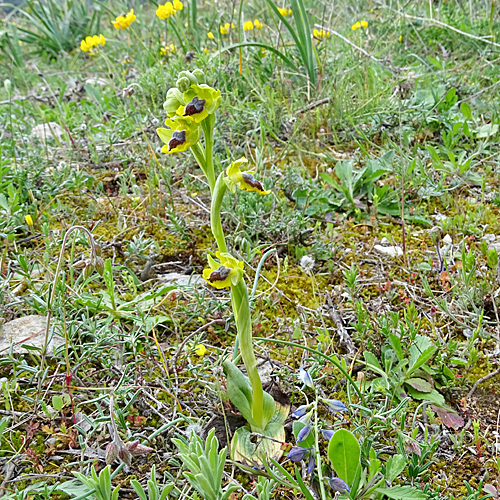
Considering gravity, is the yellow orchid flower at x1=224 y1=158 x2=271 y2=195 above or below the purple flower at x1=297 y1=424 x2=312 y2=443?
above

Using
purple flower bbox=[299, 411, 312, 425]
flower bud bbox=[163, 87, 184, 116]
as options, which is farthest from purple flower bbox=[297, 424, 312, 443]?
flower bud bbox=[163, 87, 184, 116]

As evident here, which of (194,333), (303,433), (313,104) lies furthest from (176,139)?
(313,104)

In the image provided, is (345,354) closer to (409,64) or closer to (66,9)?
(409,64)

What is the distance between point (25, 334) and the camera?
1.76 m

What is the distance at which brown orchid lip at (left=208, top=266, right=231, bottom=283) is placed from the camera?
112 cm

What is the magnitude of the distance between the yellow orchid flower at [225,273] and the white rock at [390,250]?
1.12 metres

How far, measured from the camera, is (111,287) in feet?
5.60

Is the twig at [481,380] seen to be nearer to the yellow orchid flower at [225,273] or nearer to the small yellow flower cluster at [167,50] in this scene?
the yellow orchid flower at [225,273]

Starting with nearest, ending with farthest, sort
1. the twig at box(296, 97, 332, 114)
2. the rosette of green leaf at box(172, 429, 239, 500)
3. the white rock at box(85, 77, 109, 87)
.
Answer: the rosette of green leaf at box(172, 429, 239, 500), the twig at box(296, 97, 332, 114), the white rock at box(85, 77, 109, 87)

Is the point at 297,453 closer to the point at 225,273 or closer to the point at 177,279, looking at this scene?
the point at 225,273

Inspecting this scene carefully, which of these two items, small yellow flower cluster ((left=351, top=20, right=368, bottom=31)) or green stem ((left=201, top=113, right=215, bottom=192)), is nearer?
green stem ((left=201, top=113, right=215, bottom=192))

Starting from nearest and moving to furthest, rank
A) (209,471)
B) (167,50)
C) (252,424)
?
(209,471) → (252,424) → (167,50)

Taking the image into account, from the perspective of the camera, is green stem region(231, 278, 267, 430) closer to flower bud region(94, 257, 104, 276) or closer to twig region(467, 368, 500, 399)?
flower bud region(94, 257, 104, 276)

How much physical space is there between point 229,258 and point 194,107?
370 millimetres
